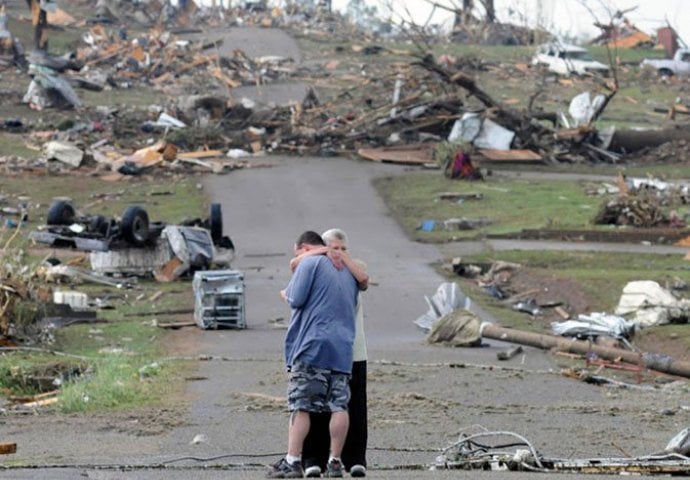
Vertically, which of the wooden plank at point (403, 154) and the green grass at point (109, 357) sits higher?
the green grass at point (109, 357)

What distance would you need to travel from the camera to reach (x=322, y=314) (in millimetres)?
10758

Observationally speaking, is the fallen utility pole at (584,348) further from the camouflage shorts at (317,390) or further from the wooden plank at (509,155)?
the wooden plank at (509,155)

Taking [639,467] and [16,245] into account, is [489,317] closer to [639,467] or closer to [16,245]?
[16,245]

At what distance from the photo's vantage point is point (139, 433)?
14.1 metres

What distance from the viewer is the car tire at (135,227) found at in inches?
1049

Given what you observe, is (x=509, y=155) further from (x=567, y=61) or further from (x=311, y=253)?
(x=311, y=253)

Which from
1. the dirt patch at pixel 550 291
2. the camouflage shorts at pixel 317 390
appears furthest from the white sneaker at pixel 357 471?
the dirt patch at pixel 550 291

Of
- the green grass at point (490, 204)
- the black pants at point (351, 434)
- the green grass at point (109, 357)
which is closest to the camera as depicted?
the black pants at point (351, 434)

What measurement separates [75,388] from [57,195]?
22496mm

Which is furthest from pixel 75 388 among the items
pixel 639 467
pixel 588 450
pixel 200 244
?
pixel 200 244

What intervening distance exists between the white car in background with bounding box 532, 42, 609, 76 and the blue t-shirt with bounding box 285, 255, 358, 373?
201 ft

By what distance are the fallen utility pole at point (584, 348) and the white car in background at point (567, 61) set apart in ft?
168

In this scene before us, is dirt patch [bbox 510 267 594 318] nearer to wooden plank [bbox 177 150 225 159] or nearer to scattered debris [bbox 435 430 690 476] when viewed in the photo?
scattered debris [bbox 435 430 690 476]

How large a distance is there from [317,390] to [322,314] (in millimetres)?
469
